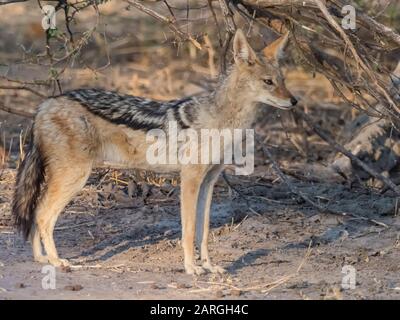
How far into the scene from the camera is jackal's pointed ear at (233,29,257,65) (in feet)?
22.3

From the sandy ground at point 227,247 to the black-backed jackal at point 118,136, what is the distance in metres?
0.37

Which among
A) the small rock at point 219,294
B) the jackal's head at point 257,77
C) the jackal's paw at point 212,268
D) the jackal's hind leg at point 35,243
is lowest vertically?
the small rock at point 219,294

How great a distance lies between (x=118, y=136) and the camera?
271 inches

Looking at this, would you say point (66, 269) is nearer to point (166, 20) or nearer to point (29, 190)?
point (29, 190)

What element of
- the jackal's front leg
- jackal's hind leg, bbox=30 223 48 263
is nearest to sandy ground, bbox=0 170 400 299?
jackal's hind leg, bbox=30 223 48 263

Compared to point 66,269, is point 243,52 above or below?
above

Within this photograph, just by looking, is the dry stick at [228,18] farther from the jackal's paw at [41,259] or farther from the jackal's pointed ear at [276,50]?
the jackal's paw at [41,259]

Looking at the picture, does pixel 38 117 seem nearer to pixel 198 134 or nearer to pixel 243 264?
pixel 198 134

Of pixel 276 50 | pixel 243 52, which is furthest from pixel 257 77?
pixel 276 50

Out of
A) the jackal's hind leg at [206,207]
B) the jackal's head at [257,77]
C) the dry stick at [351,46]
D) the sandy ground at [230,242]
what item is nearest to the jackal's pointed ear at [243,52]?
the jackal's head at [257,77]

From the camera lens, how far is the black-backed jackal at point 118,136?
6746 millimetres

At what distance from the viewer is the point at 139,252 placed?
23.9 ft

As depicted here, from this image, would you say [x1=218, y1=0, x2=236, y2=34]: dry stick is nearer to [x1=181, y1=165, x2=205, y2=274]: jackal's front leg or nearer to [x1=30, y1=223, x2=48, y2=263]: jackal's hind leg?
[x1=181, y1=165, x2=205, y2=274]: jackal's front leg

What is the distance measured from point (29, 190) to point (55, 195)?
25cm
